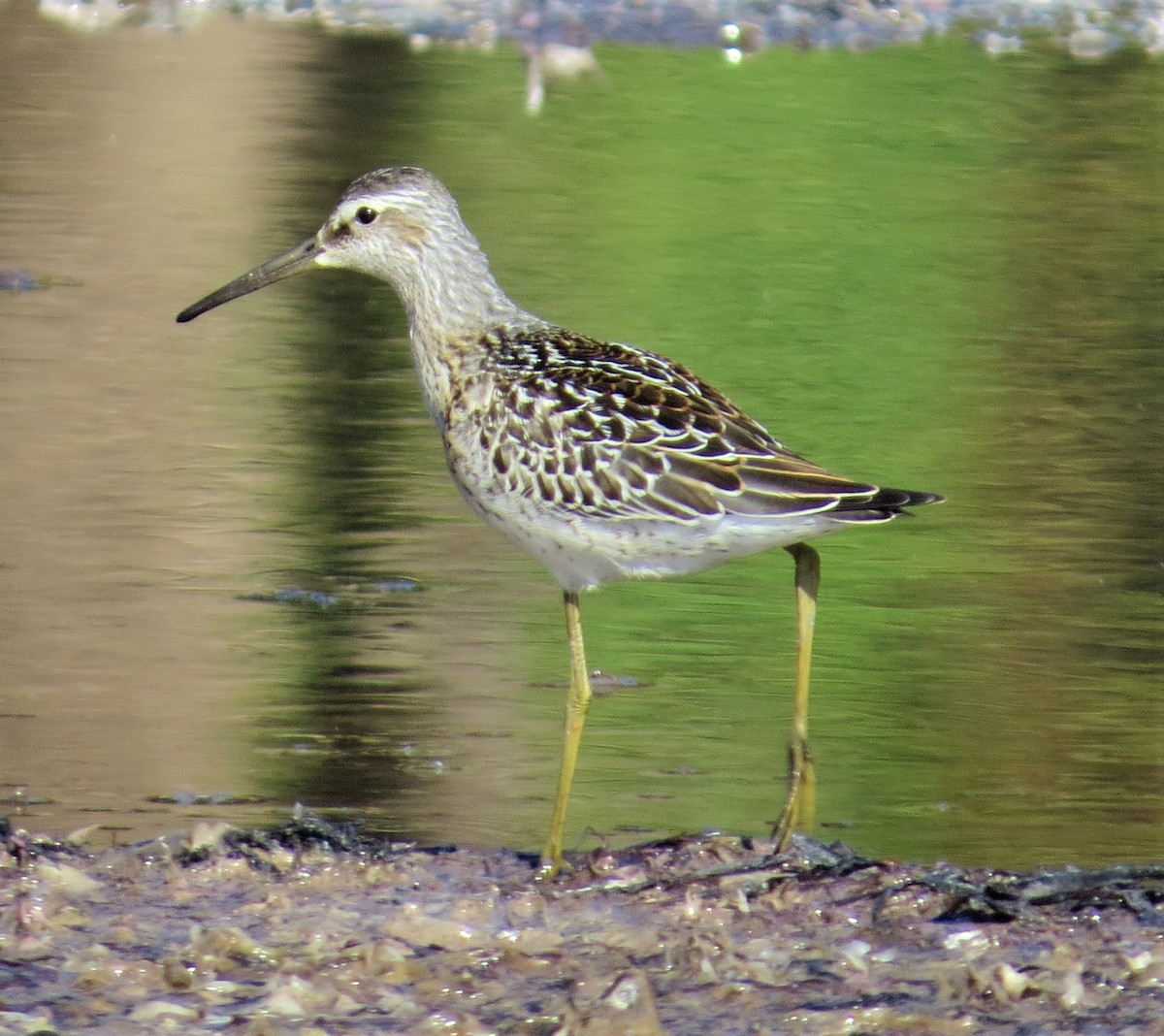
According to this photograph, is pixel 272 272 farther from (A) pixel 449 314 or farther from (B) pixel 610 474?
(B) pixel 610 474

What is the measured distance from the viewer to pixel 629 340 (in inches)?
454

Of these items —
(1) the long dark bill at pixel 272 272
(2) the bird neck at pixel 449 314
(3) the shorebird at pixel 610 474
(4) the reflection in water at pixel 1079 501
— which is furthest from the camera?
(1) the long dark bill at pixel 272 272

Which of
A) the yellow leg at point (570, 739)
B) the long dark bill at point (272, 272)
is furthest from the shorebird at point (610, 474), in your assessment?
the long dark bill at point (272, 272)

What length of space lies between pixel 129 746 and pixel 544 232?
24.8 ft

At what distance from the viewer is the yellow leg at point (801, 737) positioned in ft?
19.9

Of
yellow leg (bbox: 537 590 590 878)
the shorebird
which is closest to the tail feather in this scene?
the shorebird

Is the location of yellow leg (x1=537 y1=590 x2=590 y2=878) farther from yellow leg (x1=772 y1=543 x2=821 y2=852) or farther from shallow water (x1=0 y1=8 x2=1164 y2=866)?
yellow leg (x1=772 y1=543 x2=821 y2=852)

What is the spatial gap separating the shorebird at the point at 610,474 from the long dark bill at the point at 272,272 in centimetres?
52

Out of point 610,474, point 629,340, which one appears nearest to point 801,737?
point 610,474

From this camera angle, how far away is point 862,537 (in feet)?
29.8

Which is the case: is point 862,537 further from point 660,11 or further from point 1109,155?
point 660,11

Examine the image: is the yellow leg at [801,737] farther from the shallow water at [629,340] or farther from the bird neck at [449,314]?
the bird neck at [449,314]

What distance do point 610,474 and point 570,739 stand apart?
0.67 meters

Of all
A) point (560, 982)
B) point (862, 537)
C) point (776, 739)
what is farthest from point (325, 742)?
point (862, 537)
